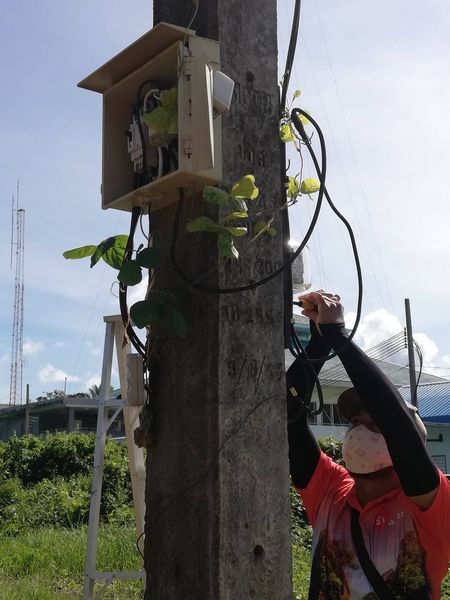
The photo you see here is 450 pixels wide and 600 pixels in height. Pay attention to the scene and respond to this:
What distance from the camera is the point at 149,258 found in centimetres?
250

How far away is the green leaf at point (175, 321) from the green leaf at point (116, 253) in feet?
1.22

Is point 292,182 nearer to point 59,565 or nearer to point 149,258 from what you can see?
point 149,258

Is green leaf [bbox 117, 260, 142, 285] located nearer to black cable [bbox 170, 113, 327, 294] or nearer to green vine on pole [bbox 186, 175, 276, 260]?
black cable [bbox 170, 113, 327, 294]

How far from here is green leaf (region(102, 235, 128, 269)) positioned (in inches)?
106

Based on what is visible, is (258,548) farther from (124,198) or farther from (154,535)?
(124,198)

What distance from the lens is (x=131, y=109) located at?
9.25 ft

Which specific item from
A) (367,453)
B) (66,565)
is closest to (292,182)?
(367,453)

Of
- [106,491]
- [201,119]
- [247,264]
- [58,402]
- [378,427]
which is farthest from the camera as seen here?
[58,402]

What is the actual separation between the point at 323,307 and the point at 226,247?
2.07ft

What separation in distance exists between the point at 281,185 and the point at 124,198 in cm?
53

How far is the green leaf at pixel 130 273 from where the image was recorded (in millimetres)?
2498

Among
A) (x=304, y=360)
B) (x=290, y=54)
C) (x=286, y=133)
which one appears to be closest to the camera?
(x=286, y=133)

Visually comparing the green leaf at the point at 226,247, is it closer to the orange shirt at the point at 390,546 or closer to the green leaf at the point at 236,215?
the green leaf at the point at 236,215

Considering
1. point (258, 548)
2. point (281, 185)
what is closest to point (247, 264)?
point (281, 185)
